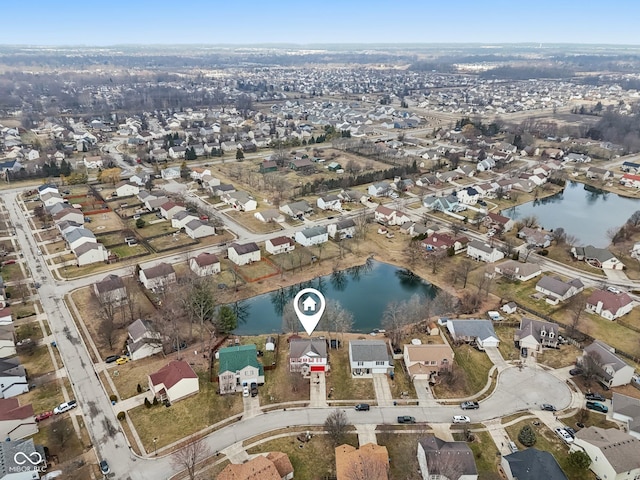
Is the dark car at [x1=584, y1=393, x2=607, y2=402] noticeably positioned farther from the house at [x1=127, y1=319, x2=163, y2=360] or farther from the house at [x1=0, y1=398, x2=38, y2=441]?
the house at [x1=0, y1=398, x2=38, y2=441]

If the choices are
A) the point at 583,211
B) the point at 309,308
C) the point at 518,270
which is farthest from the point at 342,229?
the point at 583,211

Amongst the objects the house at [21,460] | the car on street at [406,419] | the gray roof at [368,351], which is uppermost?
the house at [21,460]

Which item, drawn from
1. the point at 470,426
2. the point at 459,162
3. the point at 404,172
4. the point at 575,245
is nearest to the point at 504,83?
the point at 459,162

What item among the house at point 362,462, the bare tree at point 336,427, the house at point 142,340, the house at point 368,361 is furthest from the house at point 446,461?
the house at point 142,340

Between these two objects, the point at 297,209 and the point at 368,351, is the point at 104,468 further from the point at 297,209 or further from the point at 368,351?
the point at 297,209

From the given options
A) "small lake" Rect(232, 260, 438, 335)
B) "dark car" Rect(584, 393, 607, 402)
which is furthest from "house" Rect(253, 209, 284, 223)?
"dark car" Rect(584, 393, 607, 402)

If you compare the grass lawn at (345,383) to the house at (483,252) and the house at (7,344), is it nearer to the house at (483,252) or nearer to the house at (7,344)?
the house at (483,252)
